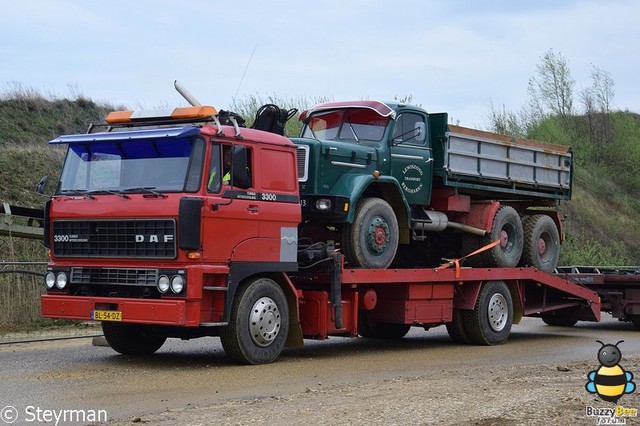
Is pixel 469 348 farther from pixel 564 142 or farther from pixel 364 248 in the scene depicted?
pixel 564 142

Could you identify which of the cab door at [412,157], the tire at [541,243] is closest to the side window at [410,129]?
the cab door at [412,157]

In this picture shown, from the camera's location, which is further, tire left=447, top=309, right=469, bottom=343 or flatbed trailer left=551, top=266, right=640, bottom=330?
flatbed trailer left=551, top=266, right=640, bottom=330

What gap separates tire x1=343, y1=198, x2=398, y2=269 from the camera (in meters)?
14.4

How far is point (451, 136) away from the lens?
1617 centimetres

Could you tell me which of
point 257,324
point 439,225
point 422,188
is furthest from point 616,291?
point 257,324

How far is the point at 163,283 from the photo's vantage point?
11.9 metres

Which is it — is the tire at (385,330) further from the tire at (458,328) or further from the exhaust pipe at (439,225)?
the exhaust pipe at (439,225)

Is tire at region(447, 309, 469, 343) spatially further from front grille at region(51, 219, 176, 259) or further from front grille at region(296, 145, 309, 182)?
front grille at region(51, 219, 176, 259)

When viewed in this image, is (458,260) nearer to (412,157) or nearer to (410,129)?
(412,157)

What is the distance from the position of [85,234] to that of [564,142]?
37.6 m

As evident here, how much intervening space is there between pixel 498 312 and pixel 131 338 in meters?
6.13

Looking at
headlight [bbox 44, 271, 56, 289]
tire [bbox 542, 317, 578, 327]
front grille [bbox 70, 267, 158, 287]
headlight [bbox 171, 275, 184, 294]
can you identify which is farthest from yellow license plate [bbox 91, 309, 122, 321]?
tire [bbox 542, 317, 578, 327]

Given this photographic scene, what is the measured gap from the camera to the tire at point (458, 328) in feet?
54.1

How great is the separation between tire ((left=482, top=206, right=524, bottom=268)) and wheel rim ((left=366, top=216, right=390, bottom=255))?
2649 millimetres
